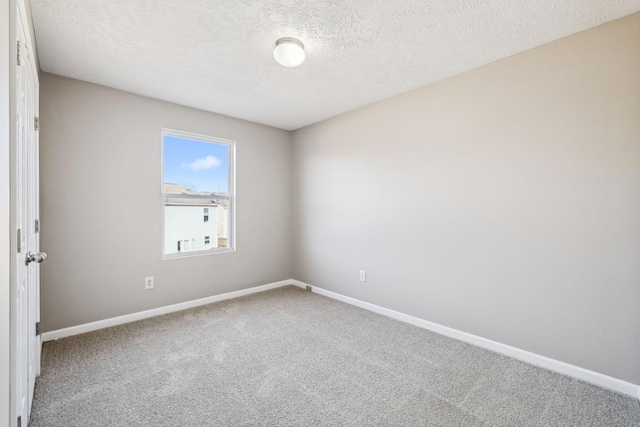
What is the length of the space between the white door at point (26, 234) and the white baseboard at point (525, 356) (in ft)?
9.41

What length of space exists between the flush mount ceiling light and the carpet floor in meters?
2.31

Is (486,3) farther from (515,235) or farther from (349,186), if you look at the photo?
(349,186)

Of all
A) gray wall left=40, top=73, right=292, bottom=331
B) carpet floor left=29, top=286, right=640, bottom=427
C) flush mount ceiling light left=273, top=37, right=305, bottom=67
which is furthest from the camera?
gray wall left=40, top=73, right=292, bottom=331

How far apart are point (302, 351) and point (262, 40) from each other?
246 centimetres

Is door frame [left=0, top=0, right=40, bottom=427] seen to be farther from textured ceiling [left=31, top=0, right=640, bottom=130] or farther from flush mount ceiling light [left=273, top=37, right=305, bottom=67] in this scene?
flush mount ceiling light [left=273, top=37, right=305, bottom=67]

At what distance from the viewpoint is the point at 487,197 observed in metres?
2.52

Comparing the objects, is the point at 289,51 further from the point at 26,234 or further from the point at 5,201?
the point at 26,234

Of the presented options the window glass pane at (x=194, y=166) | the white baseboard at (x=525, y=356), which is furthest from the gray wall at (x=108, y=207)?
the white baseboard at (x=525, y=356)

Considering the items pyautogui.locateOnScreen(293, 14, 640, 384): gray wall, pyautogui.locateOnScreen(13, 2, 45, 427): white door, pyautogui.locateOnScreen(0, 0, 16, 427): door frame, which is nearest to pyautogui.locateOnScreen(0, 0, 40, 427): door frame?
pyautogui.locateOnScreen(0, 0, 16, 427): door frame

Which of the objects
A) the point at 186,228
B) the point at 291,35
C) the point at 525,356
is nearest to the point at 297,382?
the point at 525,356

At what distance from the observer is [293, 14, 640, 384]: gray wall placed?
1.94 m

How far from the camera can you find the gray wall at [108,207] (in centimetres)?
264

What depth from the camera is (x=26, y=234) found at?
1654 mm

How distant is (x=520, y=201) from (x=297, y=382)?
218 cm
